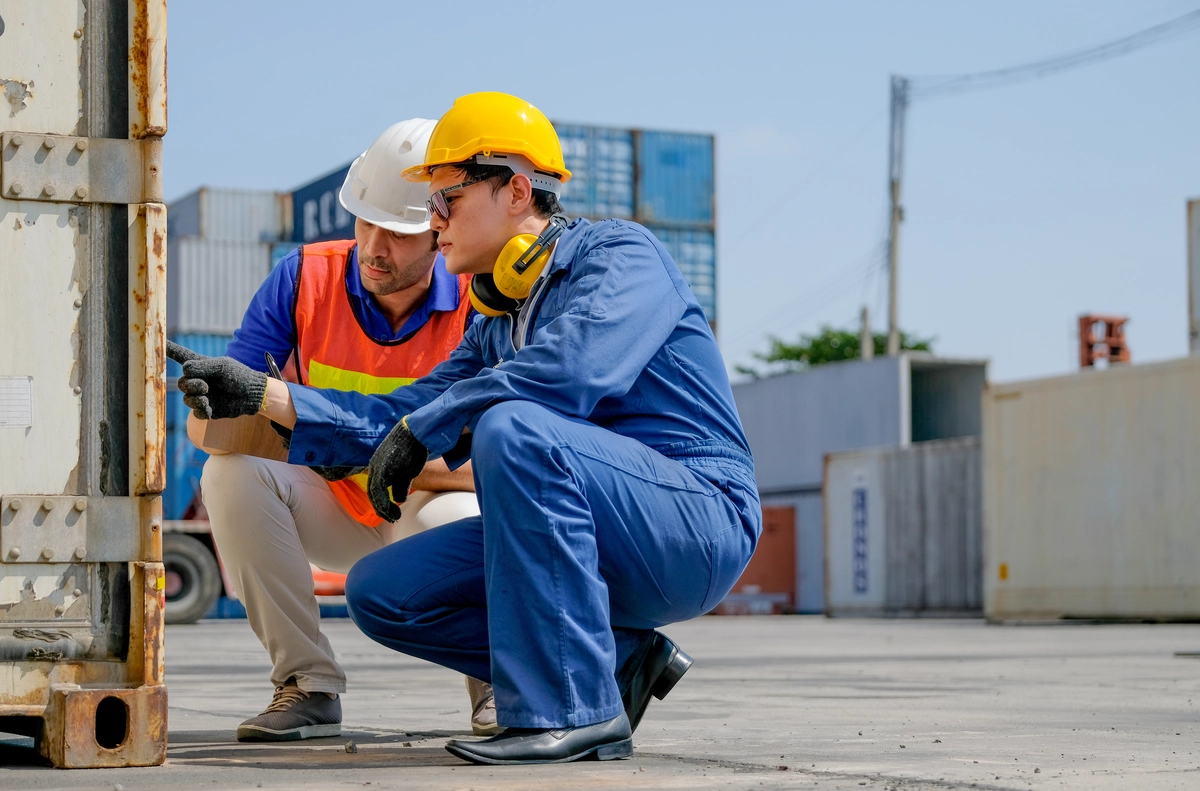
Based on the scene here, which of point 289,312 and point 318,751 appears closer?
point 318,751

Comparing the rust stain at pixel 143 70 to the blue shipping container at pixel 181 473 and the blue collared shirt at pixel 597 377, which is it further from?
the blue shipping container at pixel 181 473

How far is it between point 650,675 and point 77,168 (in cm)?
150

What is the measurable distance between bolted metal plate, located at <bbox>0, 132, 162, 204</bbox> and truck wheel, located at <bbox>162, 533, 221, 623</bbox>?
14.0m

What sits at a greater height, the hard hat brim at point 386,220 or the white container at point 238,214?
the white container at point 238,214

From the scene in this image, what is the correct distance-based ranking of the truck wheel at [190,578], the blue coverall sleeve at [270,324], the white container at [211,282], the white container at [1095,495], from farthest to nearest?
the white container at [211,282], the truck wheel at [190,578], the white container at [1095,495], the blue coverall sleeve at [270,324]

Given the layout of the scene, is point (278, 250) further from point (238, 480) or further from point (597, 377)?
point (597, 377)

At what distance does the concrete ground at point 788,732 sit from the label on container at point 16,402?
0.62 m

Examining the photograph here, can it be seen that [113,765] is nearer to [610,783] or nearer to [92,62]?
[610,783]

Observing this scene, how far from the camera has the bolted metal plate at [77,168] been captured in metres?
2.80

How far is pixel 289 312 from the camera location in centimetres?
393

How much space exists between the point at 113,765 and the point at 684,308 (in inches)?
53.8

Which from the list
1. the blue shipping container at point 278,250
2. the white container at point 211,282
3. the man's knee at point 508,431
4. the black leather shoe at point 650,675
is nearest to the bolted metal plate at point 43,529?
the man's knee at point 508,431

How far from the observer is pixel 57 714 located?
2.76 m

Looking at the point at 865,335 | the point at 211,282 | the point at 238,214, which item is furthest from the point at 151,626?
the point at 865,335
